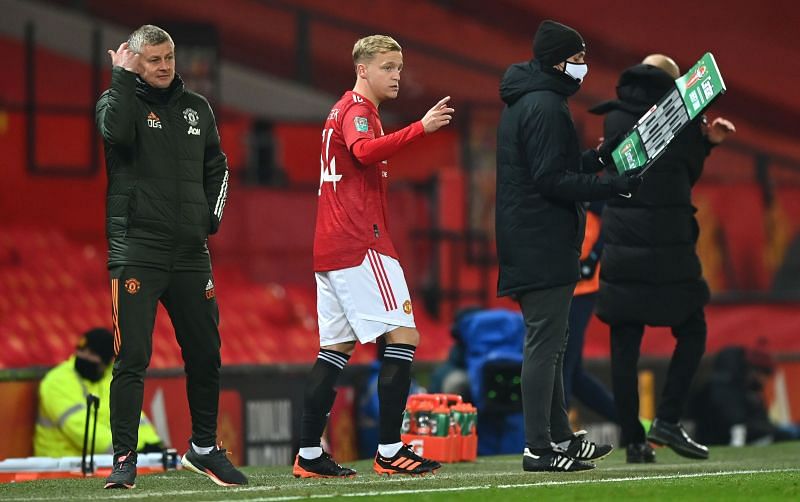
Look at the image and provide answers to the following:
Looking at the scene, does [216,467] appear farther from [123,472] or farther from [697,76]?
[697,76]

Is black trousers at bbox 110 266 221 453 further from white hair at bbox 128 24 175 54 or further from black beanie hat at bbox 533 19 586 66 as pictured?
black beanie hat at bbox 533 19 586 66

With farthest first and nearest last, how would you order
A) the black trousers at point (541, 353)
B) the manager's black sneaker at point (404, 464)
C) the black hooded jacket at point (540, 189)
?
A: 1. the black trousers at point (541, 353)
2. the black hooded jacket at point (540, 189)
3. the manager's black sneaker at point (404, 464)

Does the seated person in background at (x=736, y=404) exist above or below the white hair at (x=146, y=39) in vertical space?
below

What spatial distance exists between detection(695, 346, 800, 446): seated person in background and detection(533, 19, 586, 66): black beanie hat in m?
5.78

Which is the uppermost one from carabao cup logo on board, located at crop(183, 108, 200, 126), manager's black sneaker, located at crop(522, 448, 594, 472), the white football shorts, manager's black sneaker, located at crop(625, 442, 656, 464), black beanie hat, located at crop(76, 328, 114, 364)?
carabao cup logo on board, located at crop(183, 108, 200, 126)

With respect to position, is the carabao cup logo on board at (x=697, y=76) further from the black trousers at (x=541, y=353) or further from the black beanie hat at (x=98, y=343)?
the black beanie hat at (x=98, y=343)

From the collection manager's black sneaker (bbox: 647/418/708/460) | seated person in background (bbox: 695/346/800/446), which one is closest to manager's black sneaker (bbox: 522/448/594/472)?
manager's black sneaker (bbox: 647/418/708/460)

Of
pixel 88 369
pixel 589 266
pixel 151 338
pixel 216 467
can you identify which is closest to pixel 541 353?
pixel 216 467

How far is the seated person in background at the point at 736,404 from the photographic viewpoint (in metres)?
11.9

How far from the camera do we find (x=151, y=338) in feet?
19.9

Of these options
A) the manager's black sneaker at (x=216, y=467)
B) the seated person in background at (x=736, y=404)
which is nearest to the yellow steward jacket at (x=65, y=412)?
the manager's black sneaker at (x=216, y=467)

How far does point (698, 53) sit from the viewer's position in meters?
16.3

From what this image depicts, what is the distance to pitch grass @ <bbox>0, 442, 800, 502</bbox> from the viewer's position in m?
5.64

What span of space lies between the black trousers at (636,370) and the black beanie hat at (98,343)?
8.92 feet
